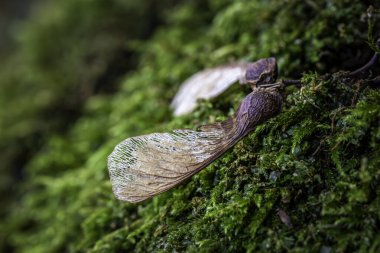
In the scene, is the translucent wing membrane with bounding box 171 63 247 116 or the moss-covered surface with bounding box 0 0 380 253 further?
the translucent wing membrane with bounding box 171 63 247 116

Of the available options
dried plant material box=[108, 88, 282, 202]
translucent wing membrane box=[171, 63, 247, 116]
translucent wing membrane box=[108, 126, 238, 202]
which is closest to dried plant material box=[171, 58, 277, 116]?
translucent wing membrane box=[171, 63, 247, 116]

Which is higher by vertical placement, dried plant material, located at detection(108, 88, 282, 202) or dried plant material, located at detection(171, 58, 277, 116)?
dried plant material, located at detection(171, 58, 277, 116)

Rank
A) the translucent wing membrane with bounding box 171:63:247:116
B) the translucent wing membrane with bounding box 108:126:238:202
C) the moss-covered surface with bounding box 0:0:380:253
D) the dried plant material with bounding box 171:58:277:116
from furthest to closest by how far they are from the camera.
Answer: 1. the translucent wing membrane with bounding box 171:63:247:116
2. the dried plant material with bounding box 171:58:277:116
3. the translucent wing membrane with bounding box 108:126:238:202
4. the moss-covered surface with bounding box 0:0:380:253

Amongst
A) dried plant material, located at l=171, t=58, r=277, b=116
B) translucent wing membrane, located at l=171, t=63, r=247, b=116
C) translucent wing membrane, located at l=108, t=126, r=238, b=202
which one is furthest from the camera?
translucent wing membrane, located at l=171, t=63, r=247, b=116

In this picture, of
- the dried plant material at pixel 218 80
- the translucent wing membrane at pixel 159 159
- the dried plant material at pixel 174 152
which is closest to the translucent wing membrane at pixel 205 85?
the dried plant material at pixel 218 80

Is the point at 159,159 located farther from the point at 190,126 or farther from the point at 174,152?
the point at 190,126

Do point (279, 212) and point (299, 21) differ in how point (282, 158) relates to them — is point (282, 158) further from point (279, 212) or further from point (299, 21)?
point (299, 21)

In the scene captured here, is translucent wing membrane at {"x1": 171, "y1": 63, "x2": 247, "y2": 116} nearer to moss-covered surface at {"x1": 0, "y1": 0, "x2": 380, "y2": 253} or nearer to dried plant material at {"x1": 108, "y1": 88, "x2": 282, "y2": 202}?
moss-covered surface at {"x1": 0, "y1": 0, "x2": 380, "y2": 253}

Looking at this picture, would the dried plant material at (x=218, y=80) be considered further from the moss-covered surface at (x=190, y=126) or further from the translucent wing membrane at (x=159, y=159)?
the translucent wing membrane at (x=159, y=159)
